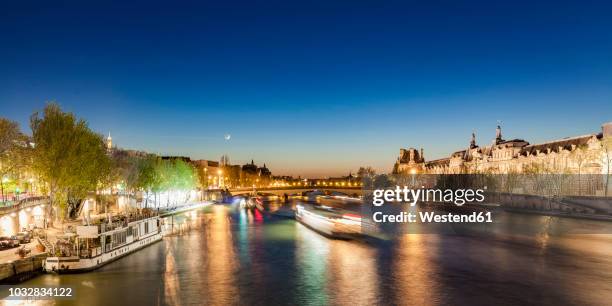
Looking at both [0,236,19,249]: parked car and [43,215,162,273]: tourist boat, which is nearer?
→ [43,215,162,273]: tourist boat

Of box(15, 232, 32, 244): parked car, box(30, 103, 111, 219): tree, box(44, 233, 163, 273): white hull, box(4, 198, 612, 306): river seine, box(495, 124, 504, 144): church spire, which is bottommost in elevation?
box(4, 198, 612, 306): river seine

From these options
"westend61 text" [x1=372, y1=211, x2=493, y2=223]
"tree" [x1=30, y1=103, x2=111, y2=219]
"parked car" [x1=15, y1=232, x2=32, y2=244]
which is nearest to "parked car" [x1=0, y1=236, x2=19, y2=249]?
"parked car" [x1=15, y1=232, x2=32, y2=244]

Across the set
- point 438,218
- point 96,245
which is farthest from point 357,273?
point 438,218

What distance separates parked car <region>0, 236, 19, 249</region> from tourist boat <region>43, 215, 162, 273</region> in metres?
3.98

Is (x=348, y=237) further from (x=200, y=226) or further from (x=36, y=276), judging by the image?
(x=36, y=276)

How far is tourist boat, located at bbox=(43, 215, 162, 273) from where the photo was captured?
39.1 m

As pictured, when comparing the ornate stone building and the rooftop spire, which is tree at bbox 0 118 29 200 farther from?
the rooftop spire

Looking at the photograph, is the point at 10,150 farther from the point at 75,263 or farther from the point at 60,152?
the point at 75,263

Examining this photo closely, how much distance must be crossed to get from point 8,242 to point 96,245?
7.39m

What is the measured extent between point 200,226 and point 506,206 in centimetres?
6962

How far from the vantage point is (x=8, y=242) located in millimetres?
43438

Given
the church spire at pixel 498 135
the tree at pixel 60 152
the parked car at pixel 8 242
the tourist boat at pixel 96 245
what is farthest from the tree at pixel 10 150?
the church spire at pixel 498 135

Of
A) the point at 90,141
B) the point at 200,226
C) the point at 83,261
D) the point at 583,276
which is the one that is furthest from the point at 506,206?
the point at 83,261

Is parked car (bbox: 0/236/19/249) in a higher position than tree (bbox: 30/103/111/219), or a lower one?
lower
